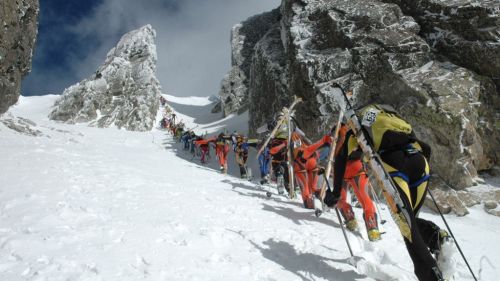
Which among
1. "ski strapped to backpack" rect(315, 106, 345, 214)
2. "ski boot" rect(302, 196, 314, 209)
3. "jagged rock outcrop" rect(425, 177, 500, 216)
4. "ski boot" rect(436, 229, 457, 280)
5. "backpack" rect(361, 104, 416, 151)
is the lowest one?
"jagged rock outcrop" rect(425, 177, 500, 216)

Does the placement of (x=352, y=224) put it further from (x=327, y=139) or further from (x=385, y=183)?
(x=385, y=183)

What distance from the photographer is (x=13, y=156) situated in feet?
36.3

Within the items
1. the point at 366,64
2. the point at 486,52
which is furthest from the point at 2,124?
the point at 486,52

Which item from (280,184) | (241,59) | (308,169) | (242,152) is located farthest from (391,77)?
(241,59)

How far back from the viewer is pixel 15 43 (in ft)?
67.3

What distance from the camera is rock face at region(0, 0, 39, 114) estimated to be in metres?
19.0

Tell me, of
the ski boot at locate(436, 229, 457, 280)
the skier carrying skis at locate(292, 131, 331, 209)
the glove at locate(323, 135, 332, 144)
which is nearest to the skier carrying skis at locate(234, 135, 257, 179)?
the skier carrying skis at locate(292, 131, 331, 209)

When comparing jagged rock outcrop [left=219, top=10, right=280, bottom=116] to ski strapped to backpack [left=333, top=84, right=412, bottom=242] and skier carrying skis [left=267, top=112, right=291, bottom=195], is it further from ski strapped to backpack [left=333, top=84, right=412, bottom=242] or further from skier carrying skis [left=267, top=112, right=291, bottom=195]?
ski strapped to backpack [left=333, top=84, right=412, bottom=242]

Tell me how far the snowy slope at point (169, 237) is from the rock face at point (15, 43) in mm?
13116

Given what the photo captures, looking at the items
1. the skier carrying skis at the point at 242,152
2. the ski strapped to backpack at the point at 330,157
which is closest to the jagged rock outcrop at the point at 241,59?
the skier carrying skis at the point at 242,152

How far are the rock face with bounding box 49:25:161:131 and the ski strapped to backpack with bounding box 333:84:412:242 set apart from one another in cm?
4628

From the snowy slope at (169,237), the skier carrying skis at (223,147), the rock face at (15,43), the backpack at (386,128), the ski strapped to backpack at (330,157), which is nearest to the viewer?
the snowy slope at (169,237)

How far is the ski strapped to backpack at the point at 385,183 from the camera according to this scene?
405 cm

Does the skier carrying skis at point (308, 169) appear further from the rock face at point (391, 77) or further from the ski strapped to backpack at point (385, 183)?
the rock face at point (391, 77)
